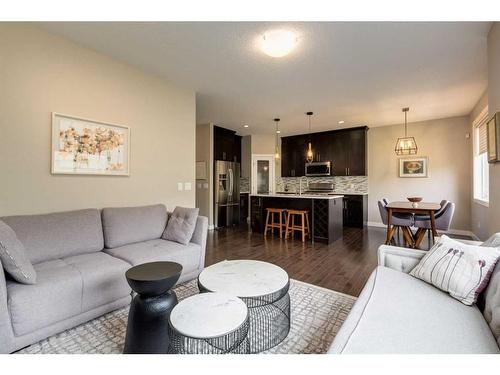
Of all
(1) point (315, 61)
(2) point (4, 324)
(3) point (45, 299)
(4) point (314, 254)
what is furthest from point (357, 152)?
(2) point (4, 324)

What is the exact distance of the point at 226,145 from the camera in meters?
6.55

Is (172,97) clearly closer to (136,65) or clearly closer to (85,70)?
(136,65)

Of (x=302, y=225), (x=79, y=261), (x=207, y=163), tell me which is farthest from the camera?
(x=207, y=163)

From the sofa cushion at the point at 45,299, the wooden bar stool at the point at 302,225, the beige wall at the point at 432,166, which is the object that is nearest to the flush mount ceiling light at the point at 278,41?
the sofa cushion at the point at 45,299

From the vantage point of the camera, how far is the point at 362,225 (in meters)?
6.04

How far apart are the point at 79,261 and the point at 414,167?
6727 mm

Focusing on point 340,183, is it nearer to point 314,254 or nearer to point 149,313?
point 314,254

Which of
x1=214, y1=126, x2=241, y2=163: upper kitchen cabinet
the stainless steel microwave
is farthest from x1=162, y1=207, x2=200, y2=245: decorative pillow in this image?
the stainless steel microwave

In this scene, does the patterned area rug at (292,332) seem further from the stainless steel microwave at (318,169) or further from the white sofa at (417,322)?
the stainless steel microwave at (318,169)
